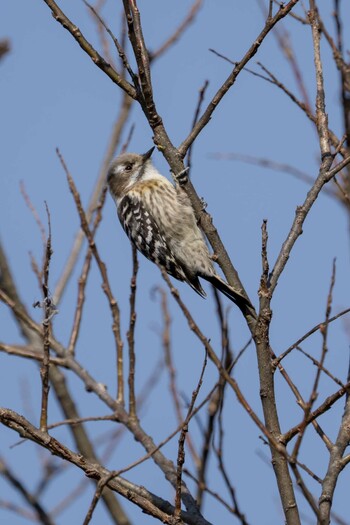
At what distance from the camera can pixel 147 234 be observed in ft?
20.4

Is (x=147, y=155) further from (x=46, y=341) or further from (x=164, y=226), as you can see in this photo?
(x=46, y=341)

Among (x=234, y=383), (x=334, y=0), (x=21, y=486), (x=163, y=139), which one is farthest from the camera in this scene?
(x=21, y=486)

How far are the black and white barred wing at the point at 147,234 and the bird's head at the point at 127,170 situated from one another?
23 cm

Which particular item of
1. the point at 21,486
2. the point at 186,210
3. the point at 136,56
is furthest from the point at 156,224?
the point at 136,56

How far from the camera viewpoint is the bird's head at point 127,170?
6646 mm

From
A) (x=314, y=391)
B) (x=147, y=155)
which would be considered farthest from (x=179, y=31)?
(x=314, y=391)

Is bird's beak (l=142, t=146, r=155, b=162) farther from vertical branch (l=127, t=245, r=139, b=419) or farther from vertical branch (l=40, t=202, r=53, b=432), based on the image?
vertical branch (l=40, t=202, r=53, b=432)

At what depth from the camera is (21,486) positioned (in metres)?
5.39

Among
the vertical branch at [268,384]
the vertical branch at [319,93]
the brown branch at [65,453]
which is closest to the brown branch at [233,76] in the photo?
the vertical branch at [319,93]

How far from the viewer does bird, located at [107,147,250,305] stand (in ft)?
19.6

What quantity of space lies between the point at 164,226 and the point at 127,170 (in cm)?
85

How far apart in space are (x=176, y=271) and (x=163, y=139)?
2419mm

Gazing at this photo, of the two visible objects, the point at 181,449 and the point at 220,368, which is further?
the point at 181,449

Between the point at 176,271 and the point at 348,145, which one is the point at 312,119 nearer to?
the point at 348,145
